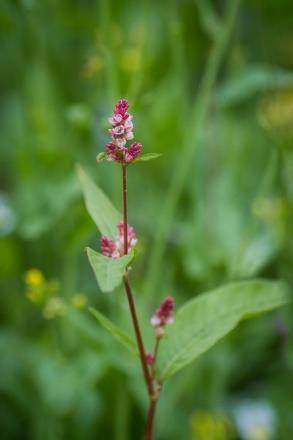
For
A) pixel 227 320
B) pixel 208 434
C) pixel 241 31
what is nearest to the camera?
pixel 227 320

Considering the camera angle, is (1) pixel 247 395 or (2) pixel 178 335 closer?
(2) pixel 178 335

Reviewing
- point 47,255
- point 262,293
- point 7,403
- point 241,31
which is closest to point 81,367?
point 7,403

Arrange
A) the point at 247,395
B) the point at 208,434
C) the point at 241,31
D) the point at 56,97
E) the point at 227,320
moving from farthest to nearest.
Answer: the point at 241,31 < the point at 56,97 < the point at 247,395 < the point at 208,434 < the point at 227,320

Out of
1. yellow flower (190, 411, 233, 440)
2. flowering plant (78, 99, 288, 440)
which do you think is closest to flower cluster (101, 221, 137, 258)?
flowering plant (78, 99, 288, 440)

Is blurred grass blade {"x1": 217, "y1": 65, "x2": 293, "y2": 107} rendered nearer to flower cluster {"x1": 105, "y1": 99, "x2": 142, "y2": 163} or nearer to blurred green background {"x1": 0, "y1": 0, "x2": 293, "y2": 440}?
blurred green background {"x1": 0, "y1": 0, "x2": 293, "y2": 440}

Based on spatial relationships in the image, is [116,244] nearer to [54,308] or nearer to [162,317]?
[162,317]

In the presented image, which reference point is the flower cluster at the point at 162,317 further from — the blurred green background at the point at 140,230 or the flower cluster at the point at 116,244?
the blurred green background at the point at 140,230

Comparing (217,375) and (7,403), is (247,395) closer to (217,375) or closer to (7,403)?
(217,375)
